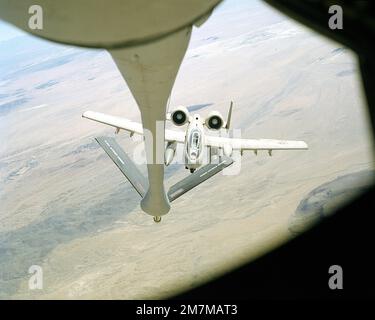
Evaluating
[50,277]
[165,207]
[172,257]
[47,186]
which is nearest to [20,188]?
[47,186]

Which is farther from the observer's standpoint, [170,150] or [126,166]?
[170,150]

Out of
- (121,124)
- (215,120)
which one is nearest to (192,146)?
(215,120)

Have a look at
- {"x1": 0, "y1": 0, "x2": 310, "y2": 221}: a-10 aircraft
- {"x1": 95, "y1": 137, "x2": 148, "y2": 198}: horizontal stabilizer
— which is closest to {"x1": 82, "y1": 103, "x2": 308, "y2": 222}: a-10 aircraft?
{"x1": 95, "y1": 137, "x2": 148, "y2": 198}: horizontal stabilizer

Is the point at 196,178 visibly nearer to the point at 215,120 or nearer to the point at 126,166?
the point at 215,120

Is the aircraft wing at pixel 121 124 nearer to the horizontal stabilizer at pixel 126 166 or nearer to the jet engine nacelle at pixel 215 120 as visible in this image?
the horizontal stabilizer at pixel 126 166

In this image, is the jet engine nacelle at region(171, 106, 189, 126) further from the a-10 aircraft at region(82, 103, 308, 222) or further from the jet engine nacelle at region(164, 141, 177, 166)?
the jet engine nacelle at region(164, 141, 177, 166)

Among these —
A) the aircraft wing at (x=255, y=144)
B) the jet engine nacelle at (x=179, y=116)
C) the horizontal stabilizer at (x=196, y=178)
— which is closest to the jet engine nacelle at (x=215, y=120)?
the jet engine nacelle at (x=179, y=116)

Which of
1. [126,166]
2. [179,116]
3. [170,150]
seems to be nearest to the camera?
[126,166]
